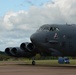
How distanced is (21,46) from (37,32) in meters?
7.13

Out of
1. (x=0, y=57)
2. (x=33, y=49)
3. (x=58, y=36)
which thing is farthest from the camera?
(x=0, y=57)

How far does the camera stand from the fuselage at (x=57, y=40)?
A: 2817 cm

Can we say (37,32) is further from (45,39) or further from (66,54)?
(66,54)

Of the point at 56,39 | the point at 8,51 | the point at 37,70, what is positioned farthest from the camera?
the point at 8,51

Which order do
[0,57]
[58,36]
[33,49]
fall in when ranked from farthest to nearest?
[0,57] → [33,49] → [58,36]

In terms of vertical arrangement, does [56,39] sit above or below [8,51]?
above

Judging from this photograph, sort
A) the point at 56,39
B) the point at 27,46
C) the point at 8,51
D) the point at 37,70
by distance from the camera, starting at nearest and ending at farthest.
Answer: the point at 37,70, the point at 56,39, the point at 27,46, the point at 8,51

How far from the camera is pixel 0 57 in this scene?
7969 cm

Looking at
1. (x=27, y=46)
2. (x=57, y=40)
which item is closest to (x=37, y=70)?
(x=57, y=40)

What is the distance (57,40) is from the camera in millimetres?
28109

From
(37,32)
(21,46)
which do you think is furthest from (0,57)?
(37,32)

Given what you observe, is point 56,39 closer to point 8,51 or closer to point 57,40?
point 57,40

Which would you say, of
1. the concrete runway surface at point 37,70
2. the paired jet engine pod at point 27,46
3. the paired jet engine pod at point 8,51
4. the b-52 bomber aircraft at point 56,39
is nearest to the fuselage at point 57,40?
the b-52 bomber aircraft at point 56,39

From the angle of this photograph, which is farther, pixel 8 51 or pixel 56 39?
pixel 8 51
